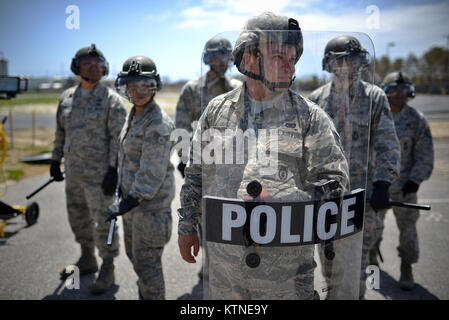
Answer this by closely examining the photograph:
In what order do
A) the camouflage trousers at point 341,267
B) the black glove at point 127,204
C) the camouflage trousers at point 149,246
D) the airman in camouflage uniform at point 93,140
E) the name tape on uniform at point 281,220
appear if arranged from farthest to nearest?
the airman in camouflage uniform at point 93,140, the camouflage trousers at point 149,246, the black glove at point 127,204, the camouflage trousers at point 341,267, the name tape on uniform at point 281,220

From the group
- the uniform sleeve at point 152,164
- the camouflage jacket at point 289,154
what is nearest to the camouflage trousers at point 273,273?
the camouflage jacket at point 289,154

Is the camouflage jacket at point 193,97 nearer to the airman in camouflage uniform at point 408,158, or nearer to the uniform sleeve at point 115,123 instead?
the uniform sleeve at point 115,123

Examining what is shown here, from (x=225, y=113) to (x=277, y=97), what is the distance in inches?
9.9

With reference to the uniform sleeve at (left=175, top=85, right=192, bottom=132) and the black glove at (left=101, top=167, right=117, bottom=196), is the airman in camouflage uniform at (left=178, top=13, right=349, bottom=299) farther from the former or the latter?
the uniform sleeve at (left=175, top=85, right=192, bottom=132)

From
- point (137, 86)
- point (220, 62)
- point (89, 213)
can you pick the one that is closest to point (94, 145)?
point (89, 213)

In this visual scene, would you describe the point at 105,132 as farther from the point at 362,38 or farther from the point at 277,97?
the point at 362,38

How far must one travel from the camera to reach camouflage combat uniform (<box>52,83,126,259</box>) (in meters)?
3.41

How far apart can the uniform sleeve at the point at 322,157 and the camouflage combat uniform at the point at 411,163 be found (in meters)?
2.44

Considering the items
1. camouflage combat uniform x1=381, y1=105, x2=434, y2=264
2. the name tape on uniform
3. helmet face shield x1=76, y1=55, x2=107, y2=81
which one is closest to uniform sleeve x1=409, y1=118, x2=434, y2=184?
camouflage combat uniform x1=381, y1=105, x2=434, y2=264

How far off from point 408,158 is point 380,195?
119cm

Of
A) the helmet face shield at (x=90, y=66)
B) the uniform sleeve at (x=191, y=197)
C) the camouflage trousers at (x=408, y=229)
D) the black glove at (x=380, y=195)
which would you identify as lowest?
the camouflage trousers at (x=408, y=229)

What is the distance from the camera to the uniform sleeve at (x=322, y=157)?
1.46m

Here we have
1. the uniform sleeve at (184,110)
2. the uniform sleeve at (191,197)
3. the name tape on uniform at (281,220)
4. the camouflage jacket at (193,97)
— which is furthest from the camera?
the uniform sleeve at (184,110)

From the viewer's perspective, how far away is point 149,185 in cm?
261
